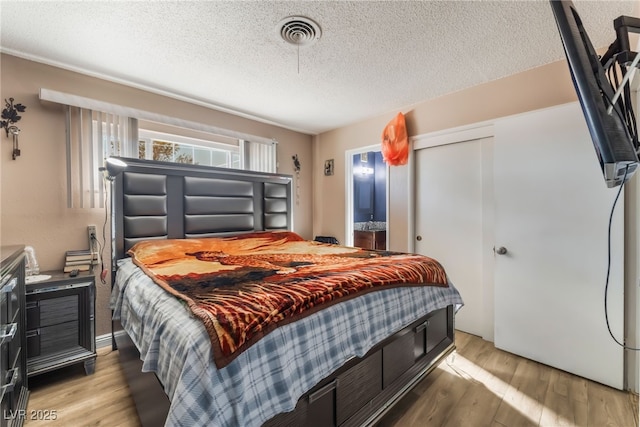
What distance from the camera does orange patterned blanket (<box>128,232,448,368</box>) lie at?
3.43ft

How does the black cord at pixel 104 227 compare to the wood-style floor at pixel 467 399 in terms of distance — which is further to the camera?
the black cord at pixel 104 227

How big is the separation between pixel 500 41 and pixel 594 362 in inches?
99.0

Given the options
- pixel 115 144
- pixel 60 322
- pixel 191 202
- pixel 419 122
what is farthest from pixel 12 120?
pixel 419 122

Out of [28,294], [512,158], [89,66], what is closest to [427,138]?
[512,158]

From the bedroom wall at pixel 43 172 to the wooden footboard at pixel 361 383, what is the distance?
1064 mm

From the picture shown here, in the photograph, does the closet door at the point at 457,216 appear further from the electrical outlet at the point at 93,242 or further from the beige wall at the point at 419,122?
the electrical outlet at the point at 93,242

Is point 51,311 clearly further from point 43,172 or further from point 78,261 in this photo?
point 43,172

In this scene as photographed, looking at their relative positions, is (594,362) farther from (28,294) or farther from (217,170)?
(28,294)

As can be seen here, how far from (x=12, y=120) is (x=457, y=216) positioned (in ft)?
13.4

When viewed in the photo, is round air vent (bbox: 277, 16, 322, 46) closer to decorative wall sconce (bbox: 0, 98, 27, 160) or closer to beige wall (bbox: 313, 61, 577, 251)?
beige wall (bbox: 313, 61, 577, 251)

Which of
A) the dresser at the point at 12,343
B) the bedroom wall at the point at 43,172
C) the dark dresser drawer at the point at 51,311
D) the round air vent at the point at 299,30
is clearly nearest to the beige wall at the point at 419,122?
the round air vent at the point at 299,30

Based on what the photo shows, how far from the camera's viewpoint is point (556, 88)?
2342mm

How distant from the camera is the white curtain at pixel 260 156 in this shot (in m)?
3.75

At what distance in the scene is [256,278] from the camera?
1.58 metres
